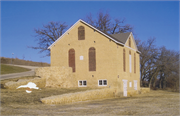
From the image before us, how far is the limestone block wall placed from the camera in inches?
1104

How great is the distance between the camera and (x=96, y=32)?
32.2 meters

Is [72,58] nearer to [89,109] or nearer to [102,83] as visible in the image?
[102,83]

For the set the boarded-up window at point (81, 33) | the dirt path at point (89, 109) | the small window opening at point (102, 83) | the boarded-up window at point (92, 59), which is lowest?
the dirt path at point (89, 109)

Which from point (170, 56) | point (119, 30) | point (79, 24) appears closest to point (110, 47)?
point (79, 24)

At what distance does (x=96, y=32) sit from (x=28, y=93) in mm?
15100

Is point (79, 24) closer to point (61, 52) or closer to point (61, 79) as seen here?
point (61, 52)

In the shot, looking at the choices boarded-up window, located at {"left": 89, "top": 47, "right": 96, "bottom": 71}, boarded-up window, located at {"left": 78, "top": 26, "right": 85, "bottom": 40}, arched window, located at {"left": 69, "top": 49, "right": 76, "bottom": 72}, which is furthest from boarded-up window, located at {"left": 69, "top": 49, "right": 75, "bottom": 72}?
boarded-up window, located at {"left": 89, "top": 47, "right": 96, "bottom": 71}

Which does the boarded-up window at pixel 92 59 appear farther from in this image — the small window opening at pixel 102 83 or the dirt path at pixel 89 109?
the dirt path at pixel 89 109

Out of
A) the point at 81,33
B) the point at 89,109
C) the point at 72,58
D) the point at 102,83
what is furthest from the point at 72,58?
the point at 89,109

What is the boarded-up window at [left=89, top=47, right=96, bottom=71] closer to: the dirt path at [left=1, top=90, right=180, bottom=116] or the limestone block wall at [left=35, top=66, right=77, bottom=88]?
the limestone block wall at [left=35, top=66, right=77, bottom=88]

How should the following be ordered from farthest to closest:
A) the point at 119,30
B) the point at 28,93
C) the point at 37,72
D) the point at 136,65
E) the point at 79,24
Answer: the point at 119,30
the point at 136,65
the point at 79,24
the point at 37,72
the point at 28,93

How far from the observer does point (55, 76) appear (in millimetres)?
28375

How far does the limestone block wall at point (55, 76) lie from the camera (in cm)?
2805

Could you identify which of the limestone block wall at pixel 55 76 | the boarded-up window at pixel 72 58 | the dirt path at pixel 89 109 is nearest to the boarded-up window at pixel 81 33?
the boarded-up window at pixel 72 58
